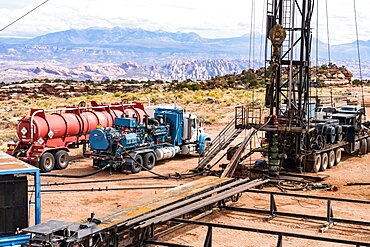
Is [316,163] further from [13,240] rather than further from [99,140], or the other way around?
[13,240]

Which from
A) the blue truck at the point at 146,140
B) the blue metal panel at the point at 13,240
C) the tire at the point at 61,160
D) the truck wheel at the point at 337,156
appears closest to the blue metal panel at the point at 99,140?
the blue truck at the point at 146,140

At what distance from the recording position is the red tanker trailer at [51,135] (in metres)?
21.7

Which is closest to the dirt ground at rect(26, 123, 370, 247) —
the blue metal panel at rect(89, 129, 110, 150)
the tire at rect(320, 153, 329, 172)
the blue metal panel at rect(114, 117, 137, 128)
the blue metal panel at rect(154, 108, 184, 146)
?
the tire at rect(320, 153, 329, 172)

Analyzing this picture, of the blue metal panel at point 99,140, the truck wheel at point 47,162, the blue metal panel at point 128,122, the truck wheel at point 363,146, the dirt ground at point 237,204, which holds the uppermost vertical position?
the blue metal panel at point 128,122

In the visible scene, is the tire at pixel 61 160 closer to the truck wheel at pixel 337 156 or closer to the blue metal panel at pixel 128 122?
the blue metal panel at pixel 128 122

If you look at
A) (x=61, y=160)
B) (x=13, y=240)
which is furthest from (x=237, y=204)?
(x=61, y=160)

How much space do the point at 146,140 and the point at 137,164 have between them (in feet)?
5.85

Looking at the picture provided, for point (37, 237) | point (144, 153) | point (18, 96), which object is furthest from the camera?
point (18, 96)

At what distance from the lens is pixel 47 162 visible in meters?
21.9

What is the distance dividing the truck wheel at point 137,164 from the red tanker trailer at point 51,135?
2.95m

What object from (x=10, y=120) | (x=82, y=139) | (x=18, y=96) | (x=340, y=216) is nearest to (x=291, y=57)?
(x=340, y=216)

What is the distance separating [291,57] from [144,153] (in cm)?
644

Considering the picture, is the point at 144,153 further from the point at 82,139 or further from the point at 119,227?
the point at 119,227

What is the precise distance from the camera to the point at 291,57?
68.5 feet
